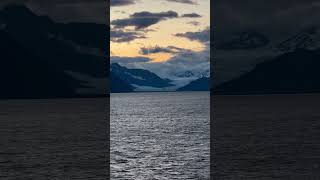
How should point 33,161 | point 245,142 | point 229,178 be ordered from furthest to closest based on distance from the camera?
1. point 245,142
2. point 33,161
3. point 229,178

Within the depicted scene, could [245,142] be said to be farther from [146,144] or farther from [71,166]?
[71,166]

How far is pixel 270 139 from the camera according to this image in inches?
2648

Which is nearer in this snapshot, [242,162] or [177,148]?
[242,162]

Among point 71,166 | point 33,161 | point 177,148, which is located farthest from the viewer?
point 177,148

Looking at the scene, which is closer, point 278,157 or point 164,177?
point 164,177

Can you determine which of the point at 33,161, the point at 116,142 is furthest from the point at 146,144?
the point at 33,161

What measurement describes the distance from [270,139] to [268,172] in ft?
94.2

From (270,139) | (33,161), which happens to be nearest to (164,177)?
(33,161)

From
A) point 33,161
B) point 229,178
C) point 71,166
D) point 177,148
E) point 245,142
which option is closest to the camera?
point 229,178

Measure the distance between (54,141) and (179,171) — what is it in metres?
30.3

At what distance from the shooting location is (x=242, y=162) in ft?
147

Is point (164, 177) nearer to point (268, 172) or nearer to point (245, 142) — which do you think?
point (268, 172)

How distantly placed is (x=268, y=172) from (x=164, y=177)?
732cm

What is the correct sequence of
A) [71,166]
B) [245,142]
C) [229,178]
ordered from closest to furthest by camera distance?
[229,178]
[71,166]
[245,142]
